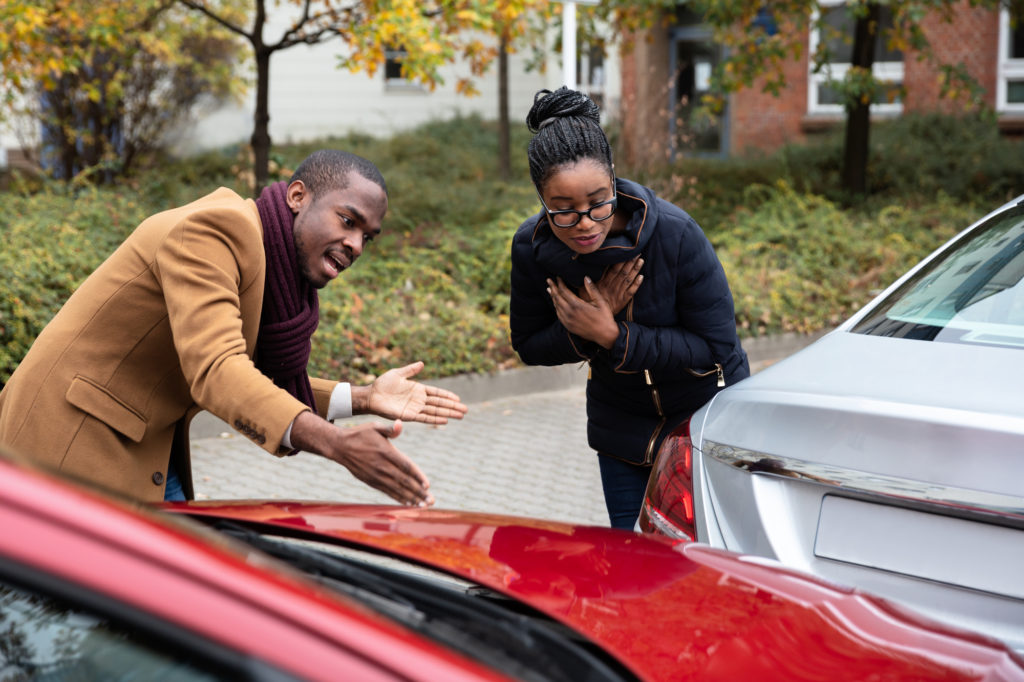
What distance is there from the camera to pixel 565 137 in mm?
2914

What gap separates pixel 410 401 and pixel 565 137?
0.81 metres

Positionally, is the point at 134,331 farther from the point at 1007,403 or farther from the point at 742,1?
the point at 742,1

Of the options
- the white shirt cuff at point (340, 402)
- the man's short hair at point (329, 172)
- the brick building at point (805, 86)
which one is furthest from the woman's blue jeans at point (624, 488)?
the brick building at point (805, 86)

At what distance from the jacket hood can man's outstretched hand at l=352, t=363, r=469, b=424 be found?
1.63 ft

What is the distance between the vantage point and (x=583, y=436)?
7273mm

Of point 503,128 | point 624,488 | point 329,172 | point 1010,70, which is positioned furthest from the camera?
point 1010,70

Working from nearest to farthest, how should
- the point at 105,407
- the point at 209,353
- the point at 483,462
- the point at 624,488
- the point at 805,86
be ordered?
1. the point at 209,353
2. the point at 105,407
3. the point at 624,488
4. the point at 483,462
5. the point at 805,86

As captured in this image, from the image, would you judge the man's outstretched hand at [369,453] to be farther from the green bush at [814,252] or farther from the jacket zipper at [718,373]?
the green bush at [814,252]

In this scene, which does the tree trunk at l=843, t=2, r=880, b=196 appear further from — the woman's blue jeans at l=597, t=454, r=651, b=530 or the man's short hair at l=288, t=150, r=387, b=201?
the man's short hair at l=288, t=150, r=387, b=201

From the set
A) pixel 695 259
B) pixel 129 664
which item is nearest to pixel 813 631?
pixel 129 664

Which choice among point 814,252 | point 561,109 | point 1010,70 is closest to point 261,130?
point 814,252

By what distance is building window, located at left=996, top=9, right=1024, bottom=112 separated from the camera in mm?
17656

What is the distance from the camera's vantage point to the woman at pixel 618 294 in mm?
2936

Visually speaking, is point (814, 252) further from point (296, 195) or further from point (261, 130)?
point (296, 195)
